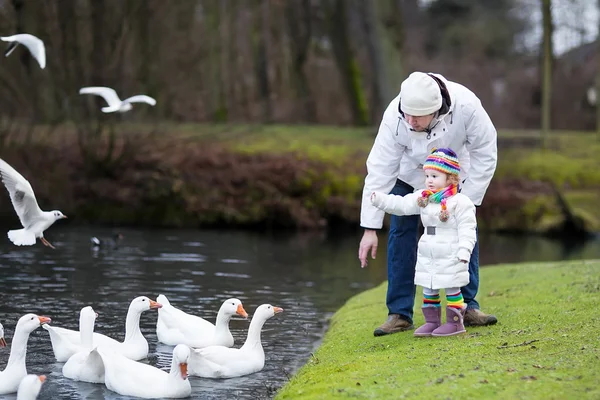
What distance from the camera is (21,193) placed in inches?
406

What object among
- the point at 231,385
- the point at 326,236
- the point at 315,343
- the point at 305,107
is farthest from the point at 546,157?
the point at 231,385

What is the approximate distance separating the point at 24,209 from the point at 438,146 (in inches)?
184

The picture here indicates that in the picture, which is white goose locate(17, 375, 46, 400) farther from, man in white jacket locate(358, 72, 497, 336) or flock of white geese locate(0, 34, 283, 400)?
man in white jacket locate(358, 72, 497, 336)

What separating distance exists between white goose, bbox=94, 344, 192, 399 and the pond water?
181mm

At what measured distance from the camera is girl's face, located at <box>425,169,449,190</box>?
26.2ft

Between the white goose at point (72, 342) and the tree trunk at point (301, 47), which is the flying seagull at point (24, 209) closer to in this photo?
the white goose at point (72, 342)

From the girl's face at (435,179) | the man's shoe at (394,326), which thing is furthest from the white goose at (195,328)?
the girl's face at (435,179)

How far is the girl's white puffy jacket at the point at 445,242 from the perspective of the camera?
311 inches

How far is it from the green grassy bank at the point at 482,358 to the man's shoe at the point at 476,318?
0.47 feet

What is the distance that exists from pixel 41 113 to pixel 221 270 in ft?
33.9

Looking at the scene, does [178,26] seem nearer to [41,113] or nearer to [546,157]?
[41,113]

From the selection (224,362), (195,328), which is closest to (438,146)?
(224,362)

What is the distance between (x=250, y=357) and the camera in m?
8.80

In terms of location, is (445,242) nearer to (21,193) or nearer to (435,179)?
(435,179)
